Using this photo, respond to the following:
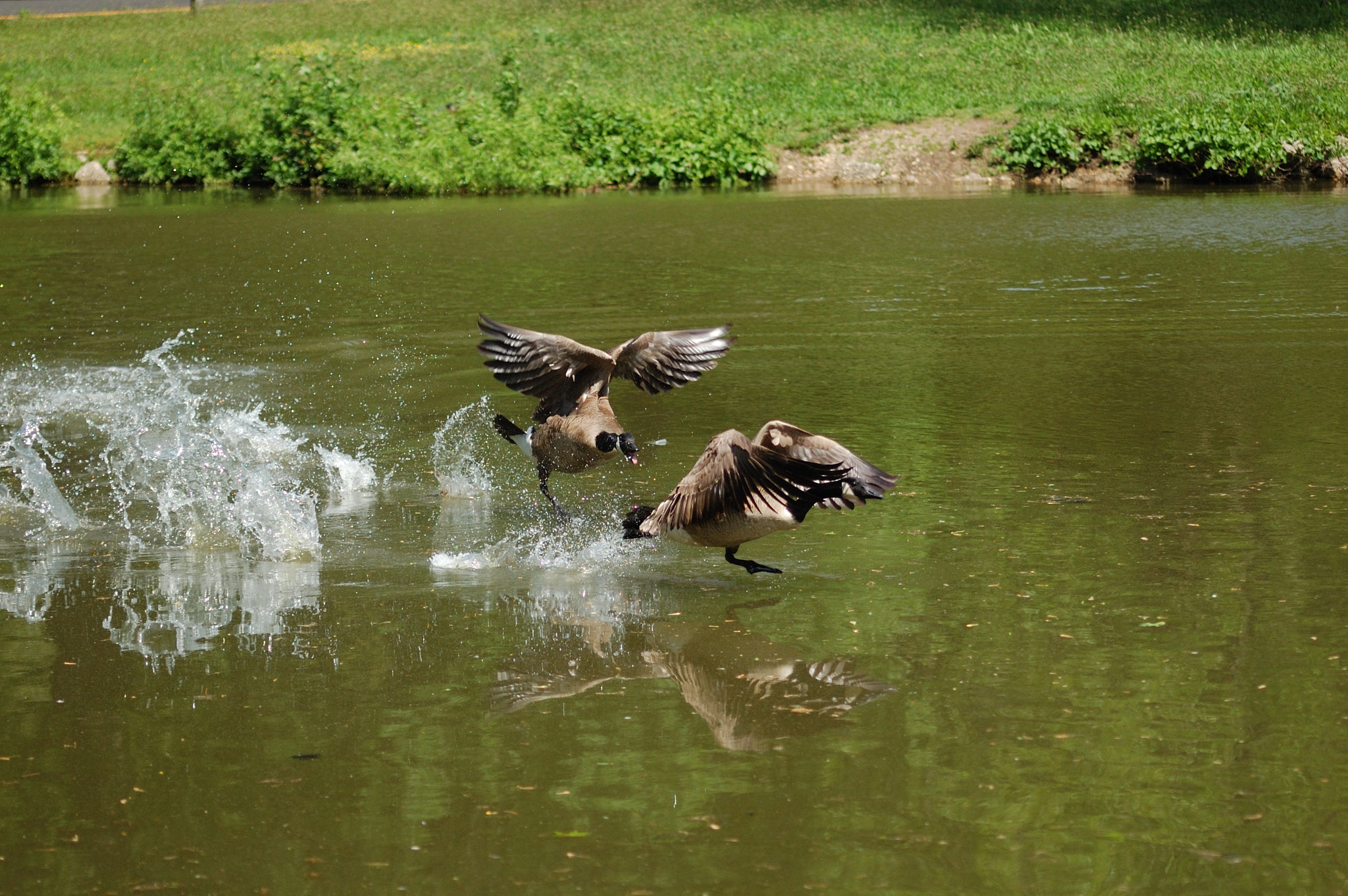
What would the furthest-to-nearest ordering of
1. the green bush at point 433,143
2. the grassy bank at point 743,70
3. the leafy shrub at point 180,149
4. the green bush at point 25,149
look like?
the green bush at point 25,149
the leafy shrub at point 180,149
the green bush at point 433,143
the grassy bank at point 743,70

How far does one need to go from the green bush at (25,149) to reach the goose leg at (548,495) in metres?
19.1

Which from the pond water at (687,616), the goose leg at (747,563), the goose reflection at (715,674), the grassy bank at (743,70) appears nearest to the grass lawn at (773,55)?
the grassy bank at (743,70)

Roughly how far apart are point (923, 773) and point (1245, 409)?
519 cm

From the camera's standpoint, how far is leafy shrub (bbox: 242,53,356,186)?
74.2 ft

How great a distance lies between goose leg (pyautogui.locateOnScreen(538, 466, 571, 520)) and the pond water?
8 centimetres

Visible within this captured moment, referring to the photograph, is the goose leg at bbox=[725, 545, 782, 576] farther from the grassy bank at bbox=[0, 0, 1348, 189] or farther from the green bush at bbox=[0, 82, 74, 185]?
the green bush at bbox=[0, 82, 74, 185]

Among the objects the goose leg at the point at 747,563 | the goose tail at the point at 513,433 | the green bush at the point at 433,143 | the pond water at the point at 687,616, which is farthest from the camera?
the green bush at the point at 433,143

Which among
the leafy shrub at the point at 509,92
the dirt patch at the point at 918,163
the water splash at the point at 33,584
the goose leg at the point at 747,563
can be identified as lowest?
the water splash at the point at 33,584

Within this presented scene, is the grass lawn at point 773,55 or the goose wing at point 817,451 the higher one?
the grass lawn at point 773,55

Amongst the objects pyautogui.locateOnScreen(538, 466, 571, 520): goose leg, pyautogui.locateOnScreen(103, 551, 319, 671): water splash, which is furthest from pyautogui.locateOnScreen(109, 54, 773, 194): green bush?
pyautogui.locateOnScreen(103, 551, 319, 671): water splash

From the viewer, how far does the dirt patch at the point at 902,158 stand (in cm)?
2125

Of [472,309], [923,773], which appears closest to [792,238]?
[472,309]

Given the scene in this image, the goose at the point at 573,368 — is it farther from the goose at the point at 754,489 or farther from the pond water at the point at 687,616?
the goose at the point at 754,489

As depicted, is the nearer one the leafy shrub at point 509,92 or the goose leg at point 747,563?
the goose leg at point 747,563
